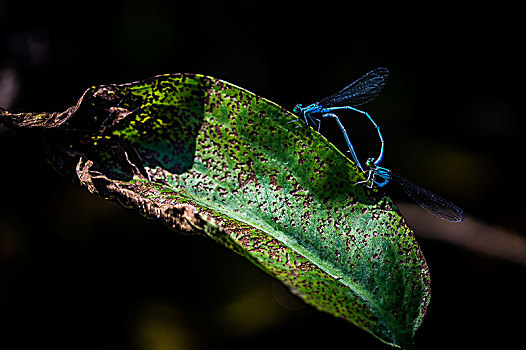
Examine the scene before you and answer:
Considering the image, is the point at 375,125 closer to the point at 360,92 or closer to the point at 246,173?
the point at 360,92

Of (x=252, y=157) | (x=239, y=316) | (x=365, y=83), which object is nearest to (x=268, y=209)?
(x=252, y=157)

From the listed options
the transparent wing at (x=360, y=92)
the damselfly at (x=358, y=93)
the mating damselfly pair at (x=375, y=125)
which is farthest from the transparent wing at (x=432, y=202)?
the transparent wing at (x=360, y=92)

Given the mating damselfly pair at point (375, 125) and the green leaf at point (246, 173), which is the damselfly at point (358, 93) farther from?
the green leaf at point (246, 173)

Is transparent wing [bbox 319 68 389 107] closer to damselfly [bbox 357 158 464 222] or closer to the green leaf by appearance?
damselfly [bbox 357 158 464 222]

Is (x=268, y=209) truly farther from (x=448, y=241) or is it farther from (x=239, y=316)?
(x=448, y=241)

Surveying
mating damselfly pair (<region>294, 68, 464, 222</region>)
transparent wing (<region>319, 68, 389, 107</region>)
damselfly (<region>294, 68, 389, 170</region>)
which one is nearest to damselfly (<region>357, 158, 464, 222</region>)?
mating damselfly pair (<region>294, 68, 464, 222</region>)
